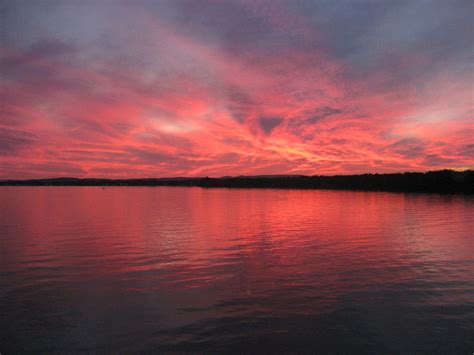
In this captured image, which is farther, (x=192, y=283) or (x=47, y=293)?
(x=192, y=283)

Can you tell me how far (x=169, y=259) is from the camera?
28844mm

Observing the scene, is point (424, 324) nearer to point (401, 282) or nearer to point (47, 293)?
point (401, 282)

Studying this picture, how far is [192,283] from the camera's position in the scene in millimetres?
21812

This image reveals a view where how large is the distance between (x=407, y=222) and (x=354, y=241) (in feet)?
67.4

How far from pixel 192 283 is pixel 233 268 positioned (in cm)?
474

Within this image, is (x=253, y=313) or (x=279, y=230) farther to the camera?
(x=279, y=230)

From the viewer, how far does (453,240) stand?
3731cm

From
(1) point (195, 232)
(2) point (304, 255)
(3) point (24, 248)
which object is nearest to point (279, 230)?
(1) point (195, 232)

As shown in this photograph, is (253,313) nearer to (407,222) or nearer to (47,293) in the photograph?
(47,293)

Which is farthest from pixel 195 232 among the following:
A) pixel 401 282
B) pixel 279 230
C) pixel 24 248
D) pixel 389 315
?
pixel 389 315

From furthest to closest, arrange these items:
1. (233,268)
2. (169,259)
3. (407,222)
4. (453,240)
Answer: (407,222)
(453,240)
(169,259)
(233,268)

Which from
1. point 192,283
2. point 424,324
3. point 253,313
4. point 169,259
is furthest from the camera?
point 169,259

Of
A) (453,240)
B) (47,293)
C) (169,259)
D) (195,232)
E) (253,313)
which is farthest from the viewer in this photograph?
(195,232)

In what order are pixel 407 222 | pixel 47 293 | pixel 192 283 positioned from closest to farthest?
pixel 47 293 → pixel 192 283 → pixel 407 222
